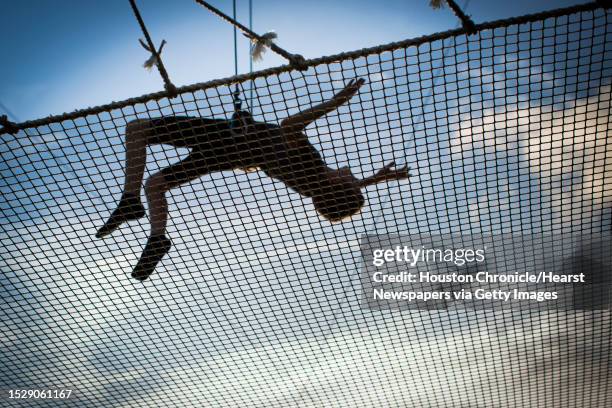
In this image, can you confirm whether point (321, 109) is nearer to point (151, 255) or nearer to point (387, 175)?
point (387, 175)

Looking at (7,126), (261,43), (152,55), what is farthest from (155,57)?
(7,126)

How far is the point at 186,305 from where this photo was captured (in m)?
2.52

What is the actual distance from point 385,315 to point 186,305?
3.24 ft

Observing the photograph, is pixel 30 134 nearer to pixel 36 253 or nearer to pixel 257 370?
pixel 36 253

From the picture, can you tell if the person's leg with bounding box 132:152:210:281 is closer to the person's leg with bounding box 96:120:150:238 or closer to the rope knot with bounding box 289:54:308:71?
the person's leg with bounding box 96:120:150:238

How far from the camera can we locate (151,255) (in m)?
1.86

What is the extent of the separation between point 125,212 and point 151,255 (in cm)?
18

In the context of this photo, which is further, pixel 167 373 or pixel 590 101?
pixel 167 373

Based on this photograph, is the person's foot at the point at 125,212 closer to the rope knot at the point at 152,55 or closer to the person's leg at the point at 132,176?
the person's leg at the point at 132,176

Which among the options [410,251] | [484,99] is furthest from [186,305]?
[484,99]

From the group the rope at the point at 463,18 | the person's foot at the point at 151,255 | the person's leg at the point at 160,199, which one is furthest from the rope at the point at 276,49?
the person's foot at the point at 151,255

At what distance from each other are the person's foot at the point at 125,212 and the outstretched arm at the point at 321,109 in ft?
1.86

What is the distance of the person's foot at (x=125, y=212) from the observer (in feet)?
5.77

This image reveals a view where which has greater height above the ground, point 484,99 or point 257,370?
point 484,99
